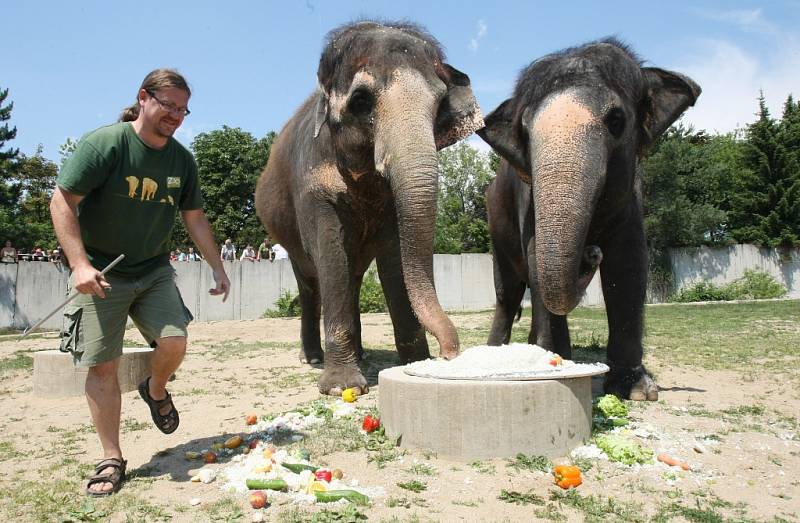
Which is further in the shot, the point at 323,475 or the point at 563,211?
the point at 563,211

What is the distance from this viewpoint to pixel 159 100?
3850mm

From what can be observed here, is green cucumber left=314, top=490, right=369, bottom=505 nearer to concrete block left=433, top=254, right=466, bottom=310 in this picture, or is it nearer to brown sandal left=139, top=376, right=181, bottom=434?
brown sandal left=139, top=376, right=181, bottom=434

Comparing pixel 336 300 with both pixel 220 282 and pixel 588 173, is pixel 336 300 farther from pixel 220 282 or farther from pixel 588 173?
pixel 588 173

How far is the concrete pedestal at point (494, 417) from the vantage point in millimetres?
3855

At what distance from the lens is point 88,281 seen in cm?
340

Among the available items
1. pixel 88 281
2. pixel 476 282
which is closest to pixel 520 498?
pixel 88 281

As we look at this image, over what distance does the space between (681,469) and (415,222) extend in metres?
2.32

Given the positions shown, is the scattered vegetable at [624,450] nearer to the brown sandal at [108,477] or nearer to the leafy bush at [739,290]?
the brown sandal at [108,477]

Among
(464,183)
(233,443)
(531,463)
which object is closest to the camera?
(531,463)

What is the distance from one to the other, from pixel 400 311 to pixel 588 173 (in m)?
2.47

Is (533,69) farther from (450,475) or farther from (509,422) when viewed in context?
(450,475)

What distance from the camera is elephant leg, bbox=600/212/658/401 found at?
18.8ft

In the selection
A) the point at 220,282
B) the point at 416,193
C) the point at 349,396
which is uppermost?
the point at 416,193

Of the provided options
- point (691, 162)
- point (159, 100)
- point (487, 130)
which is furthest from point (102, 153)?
point (691, 162)
